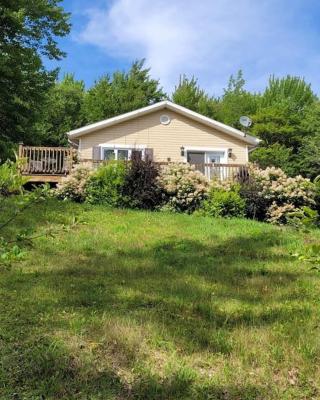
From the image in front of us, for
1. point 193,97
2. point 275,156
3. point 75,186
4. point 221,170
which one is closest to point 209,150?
point 221,170

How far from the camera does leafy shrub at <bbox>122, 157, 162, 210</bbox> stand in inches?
536

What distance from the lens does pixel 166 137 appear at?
1942 cm

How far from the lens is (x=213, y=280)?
6.47 metres

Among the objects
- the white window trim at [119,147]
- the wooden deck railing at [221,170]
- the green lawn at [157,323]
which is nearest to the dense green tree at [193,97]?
the white window trim at [119,147]

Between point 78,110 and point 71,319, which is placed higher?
point 78,110

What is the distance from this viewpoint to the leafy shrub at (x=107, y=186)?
13.6 m

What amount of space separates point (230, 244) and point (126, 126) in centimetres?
1111

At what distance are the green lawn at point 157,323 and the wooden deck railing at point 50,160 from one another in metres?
8.13

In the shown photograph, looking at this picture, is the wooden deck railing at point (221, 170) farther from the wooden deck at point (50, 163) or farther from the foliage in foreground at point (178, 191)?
the foliage in foreground at point (178, 191)

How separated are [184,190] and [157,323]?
9.26 metres

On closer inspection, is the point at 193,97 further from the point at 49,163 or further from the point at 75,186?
the point at 75,186

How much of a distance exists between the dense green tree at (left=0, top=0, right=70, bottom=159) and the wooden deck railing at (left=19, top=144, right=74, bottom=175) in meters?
2.52

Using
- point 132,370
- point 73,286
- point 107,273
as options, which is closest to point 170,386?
point 132,370

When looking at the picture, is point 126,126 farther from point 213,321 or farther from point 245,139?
point 213,321
